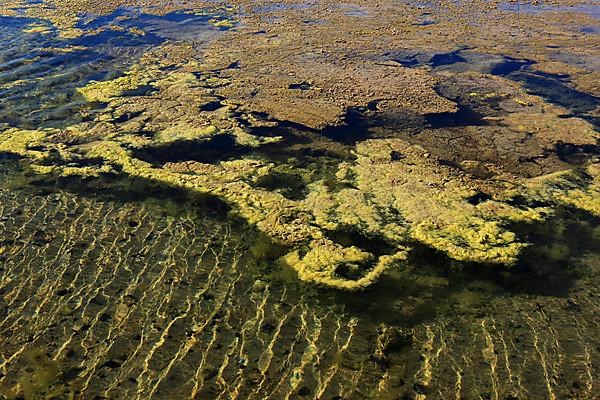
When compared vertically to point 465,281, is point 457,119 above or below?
above

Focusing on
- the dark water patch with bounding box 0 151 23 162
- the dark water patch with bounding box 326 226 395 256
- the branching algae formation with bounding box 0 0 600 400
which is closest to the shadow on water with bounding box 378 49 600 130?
the branching algae formation with bounding box 0 0 600 400

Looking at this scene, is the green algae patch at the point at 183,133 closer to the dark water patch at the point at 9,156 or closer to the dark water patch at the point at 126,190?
the dark water patch at the point at 126,190

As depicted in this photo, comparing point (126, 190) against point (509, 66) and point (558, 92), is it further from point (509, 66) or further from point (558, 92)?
point (509, 66)

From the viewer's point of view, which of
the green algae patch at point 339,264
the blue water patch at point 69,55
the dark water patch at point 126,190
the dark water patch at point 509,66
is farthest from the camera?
the dark water patch at point 509,66

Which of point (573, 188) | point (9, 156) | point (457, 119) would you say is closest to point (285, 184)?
point (457, 119)

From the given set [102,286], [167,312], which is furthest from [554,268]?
[102,286]

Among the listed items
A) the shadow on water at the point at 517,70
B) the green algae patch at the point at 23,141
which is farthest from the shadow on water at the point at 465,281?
the green algae patch at the point at 23,141

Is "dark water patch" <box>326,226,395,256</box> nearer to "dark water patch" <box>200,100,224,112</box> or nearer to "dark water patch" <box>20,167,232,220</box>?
"dark water patch" <box>20,167,232,220</box>

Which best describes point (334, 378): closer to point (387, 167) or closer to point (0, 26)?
point (387, 167)

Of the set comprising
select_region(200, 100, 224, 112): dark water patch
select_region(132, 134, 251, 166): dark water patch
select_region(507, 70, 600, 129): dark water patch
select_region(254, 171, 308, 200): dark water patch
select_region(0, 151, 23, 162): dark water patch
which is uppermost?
select_region(507, 70, 600, 129): dark water patch
